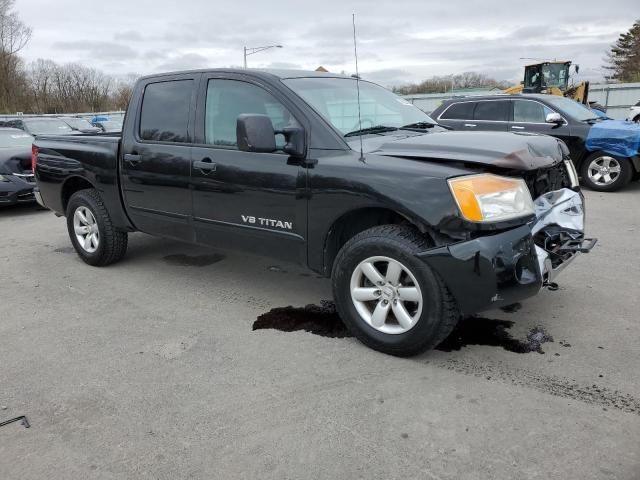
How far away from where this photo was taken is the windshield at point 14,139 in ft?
31.5

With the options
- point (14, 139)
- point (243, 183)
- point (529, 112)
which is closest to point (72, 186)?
point (243, 183)

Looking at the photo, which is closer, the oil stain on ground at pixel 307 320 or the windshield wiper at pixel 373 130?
the windshield wiper at pixel 373 130

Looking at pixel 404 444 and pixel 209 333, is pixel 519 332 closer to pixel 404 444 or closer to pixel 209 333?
pixel 404 444

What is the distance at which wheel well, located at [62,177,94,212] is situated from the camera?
5.50 meters

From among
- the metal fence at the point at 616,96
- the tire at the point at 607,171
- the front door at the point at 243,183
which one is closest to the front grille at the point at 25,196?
the front door at the point at 243,183

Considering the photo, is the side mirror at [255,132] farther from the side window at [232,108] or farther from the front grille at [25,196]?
the front grille at [25,196]

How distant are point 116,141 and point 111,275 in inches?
51.7

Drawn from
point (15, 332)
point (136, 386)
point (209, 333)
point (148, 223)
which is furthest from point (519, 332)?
point (15, 332)

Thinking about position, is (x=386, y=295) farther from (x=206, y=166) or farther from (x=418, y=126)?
(x=206, y=166)

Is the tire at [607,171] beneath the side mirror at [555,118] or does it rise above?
beneath

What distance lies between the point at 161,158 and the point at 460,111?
699cm

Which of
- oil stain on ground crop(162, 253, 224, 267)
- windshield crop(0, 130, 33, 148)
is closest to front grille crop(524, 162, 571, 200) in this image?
oil stain on ground crop(162, 253, 224, 267)

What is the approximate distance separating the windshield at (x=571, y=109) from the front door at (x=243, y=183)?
7.09 meters

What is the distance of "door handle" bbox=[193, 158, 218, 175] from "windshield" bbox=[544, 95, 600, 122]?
7.31 m
